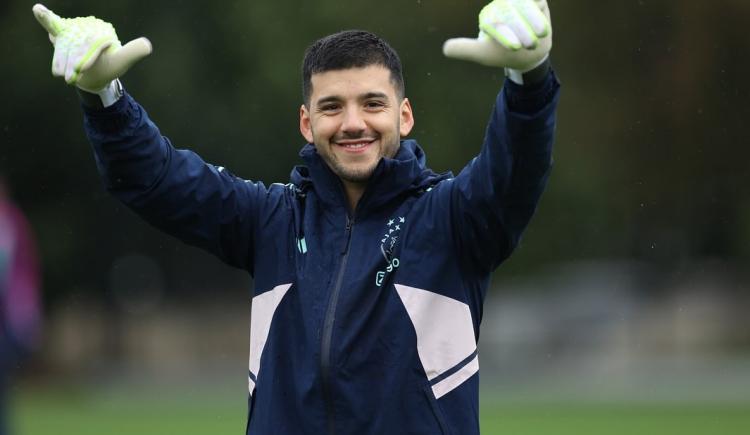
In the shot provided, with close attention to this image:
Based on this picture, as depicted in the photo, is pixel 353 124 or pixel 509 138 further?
pixel 353 124

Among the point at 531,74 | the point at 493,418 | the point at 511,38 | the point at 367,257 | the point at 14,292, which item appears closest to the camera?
the point at 511,38

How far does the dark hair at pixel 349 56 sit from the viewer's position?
15.2 feet

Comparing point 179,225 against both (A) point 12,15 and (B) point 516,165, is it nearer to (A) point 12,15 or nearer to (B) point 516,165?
(B) point 516,165

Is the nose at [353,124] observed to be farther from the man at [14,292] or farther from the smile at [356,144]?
the man at [14,292]

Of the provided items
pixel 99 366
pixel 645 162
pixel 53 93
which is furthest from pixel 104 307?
pixel 645 162

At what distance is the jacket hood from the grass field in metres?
9.08

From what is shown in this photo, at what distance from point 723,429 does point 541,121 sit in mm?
10431

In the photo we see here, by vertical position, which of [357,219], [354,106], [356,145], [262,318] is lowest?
[262,318]

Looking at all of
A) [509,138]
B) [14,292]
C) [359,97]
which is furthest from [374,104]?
[14,292]

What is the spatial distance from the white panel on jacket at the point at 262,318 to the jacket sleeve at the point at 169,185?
8.9 inches

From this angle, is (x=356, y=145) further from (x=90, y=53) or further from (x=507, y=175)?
(x=90, y=53)

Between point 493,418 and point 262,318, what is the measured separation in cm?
1152

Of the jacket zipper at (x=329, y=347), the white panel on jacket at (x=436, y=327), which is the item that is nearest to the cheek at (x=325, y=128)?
the jacket zipper at (x=329, y=347)

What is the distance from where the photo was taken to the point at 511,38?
4020 millimetres
